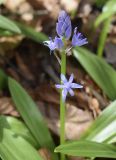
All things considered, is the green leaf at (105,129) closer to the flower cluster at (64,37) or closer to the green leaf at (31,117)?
the green leaf at (31,117)

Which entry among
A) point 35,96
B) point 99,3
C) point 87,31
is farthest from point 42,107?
point 99,3

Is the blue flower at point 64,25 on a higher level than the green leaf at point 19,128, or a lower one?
higher

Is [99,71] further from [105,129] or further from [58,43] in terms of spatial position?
[58,43]

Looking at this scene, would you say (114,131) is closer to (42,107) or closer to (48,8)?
(42,107)

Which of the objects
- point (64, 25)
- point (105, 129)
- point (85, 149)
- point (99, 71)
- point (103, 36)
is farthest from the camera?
point (103, 36)

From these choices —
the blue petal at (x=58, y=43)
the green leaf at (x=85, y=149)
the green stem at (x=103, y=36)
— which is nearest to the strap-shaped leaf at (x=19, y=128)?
the green leaf at (x=85, y=149)

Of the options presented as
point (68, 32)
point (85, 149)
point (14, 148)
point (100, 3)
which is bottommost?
point (85, 149)

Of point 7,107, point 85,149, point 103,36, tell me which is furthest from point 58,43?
point 103,36
